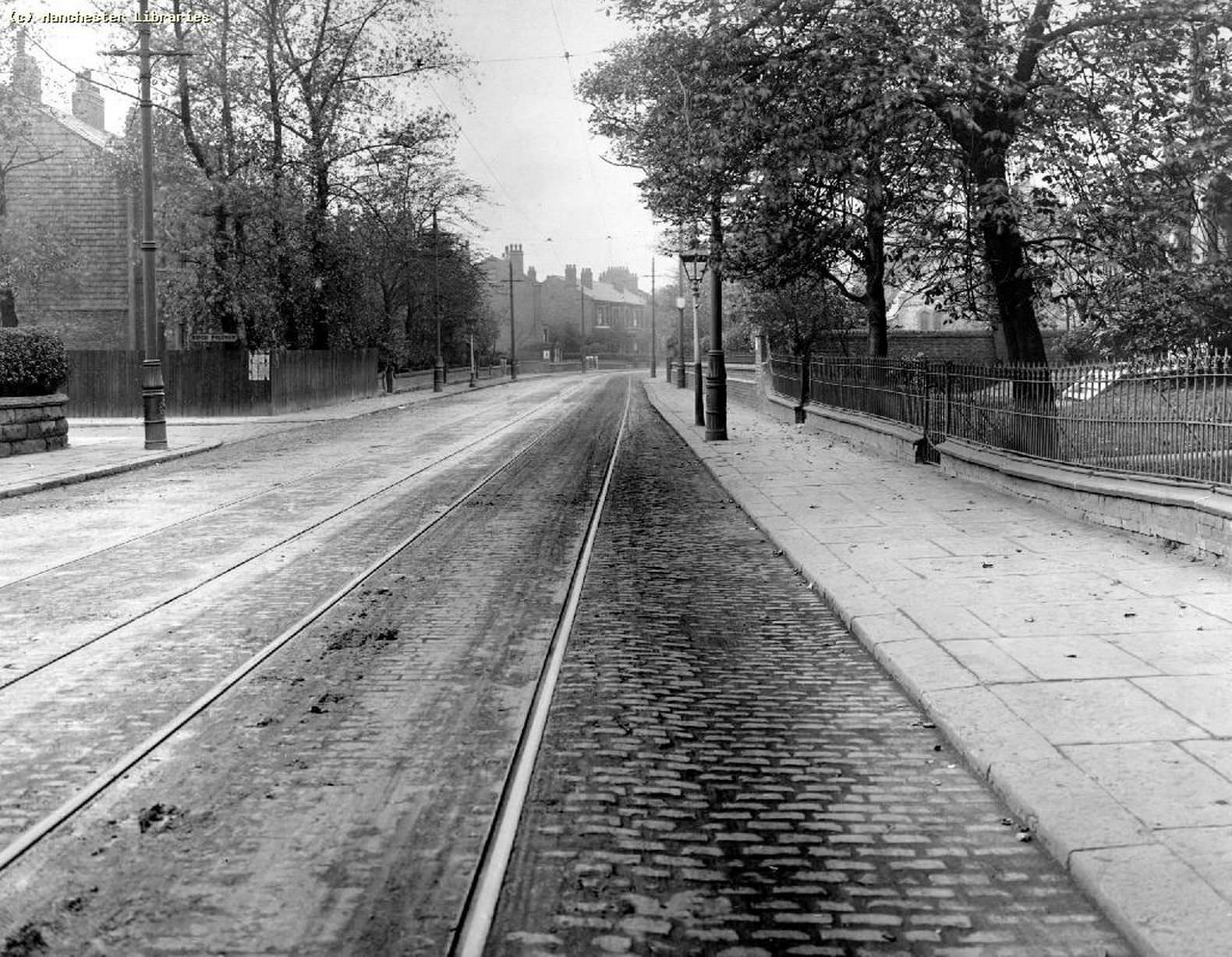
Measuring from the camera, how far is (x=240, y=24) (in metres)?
31.8

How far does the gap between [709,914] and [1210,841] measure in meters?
1.64

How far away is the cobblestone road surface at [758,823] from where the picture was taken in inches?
130

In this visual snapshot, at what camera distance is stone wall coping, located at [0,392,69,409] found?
19.3 metres

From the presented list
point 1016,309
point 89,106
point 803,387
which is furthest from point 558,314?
point 1016,309

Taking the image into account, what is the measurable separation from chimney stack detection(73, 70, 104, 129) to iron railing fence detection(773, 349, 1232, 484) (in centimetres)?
3794

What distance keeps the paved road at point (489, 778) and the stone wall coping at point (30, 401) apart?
11488mm

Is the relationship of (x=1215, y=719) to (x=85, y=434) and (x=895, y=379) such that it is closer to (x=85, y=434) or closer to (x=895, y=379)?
(x=895, y=379)

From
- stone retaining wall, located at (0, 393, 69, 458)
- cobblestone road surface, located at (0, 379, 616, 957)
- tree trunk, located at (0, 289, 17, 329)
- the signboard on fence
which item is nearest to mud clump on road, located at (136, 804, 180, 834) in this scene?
cobblestone road surface, located at (0, 379, 616, 957)

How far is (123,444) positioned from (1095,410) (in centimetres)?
1809

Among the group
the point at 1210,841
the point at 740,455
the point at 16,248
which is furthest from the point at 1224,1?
the point at 16,248

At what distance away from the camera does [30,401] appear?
1989 centimetres

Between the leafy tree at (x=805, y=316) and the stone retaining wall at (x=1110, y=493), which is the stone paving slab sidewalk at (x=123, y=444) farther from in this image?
the leafy tree at (x=805, y=316)

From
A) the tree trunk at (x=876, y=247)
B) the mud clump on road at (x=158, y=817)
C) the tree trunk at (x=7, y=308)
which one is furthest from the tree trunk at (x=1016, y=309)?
the tree trunk at (x=7, y=308)

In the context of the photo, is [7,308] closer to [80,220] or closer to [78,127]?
[80,220]
